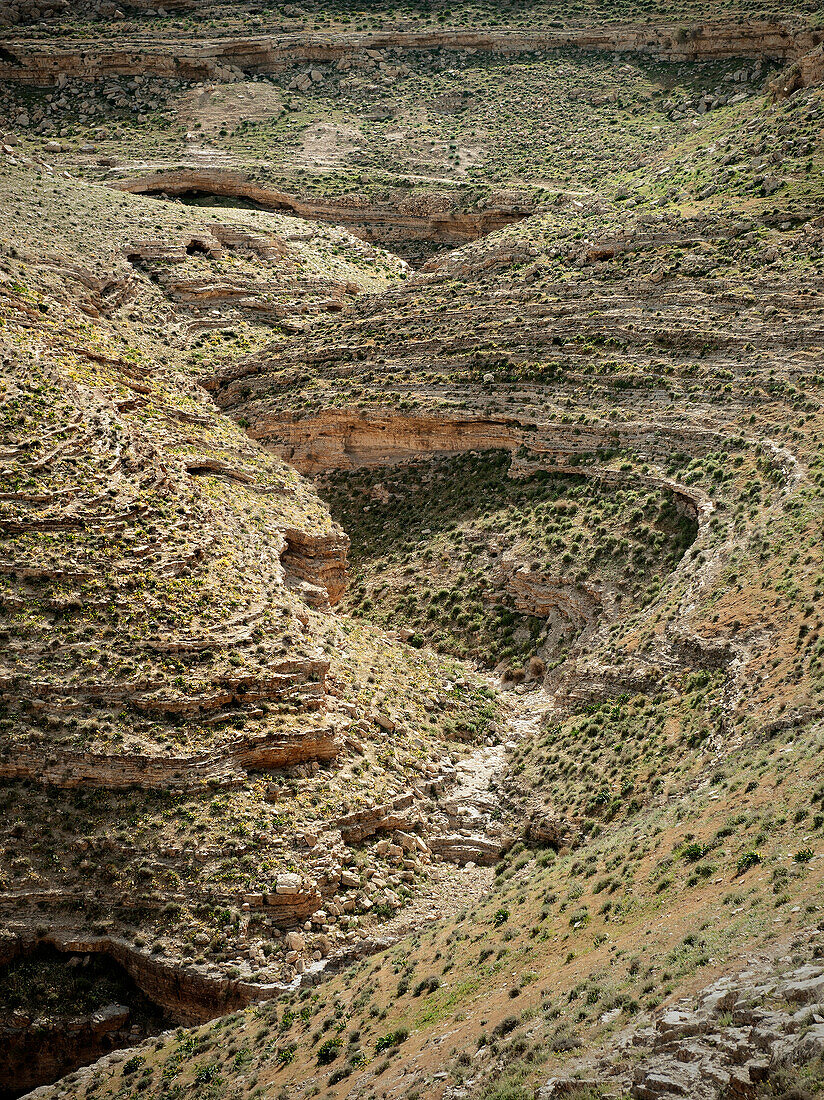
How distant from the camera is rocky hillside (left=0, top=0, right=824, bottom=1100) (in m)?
20.9

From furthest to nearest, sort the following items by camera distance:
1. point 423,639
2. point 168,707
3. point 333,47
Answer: point 333,47 → point 423,639 → point 168,707

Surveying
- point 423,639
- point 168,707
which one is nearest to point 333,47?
point 423,639

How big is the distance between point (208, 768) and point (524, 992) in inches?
456

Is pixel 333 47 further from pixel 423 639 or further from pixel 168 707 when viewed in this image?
pixel 168 707

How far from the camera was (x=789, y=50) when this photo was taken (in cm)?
7256

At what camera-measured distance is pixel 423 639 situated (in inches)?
1610

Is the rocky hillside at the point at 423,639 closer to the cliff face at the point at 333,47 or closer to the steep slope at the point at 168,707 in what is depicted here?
the steep slope at the point at 168,707

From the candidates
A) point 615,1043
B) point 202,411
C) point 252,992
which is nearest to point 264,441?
point 202,411

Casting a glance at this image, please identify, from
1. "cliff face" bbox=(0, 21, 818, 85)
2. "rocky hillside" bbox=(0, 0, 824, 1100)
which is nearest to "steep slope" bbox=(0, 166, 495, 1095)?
"rocky hillside" bbox=(0, 0, 824, 1100)

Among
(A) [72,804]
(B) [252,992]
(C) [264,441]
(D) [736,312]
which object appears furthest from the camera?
(C) [264,441]

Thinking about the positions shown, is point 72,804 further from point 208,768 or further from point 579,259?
point 579,259

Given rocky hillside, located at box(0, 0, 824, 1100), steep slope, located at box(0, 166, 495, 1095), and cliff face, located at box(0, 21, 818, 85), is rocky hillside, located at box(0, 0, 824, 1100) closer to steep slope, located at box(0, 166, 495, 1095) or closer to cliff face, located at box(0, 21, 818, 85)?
steep slope, located at box(0, 166, 495, 1095)

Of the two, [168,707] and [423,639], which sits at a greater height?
[423,639]

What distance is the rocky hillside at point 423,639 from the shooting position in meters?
20.9
